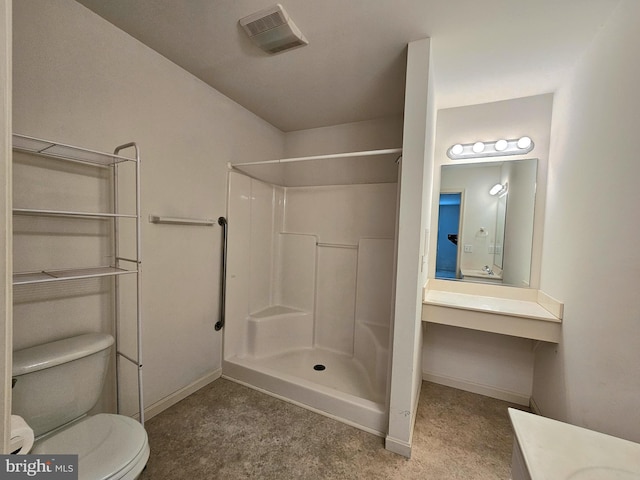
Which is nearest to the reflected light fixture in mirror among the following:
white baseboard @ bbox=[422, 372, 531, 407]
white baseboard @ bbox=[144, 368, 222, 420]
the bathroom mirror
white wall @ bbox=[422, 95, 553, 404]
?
the bathroom mirror

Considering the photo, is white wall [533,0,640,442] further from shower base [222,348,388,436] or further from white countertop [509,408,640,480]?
shower base [222,348,388,436]

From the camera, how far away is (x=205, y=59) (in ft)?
5.81

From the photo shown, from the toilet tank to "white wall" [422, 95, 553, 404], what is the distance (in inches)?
96.9

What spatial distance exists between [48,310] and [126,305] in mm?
358

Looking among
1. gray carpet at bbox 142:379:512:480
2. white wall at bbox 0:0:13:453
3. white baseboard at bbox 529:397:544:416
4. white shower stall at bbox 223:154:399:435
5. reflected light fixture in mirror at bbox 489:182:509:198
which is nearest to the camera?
white wall at bbox 0:0:13:453

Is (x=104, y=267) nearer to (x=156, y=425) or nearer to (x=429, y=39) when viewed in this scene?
(x=156, y=425)

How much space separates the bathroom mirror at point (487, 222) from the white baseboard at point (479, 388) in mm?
918

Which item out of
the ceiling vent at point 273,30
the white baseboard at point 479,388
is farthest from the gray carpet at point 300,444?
the ceiling vent at point 273,30

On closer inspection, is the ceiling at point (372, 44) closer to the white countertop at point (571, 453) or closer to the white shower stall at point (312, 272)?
the white shower stall at point (312, 272)

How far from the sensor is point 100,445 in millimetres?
1081

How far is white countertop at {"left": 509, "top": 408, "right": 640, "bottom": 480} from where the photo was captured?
28.7 inches

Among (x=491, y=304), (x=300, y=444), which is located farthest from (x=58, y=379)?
(x=491, y=304)

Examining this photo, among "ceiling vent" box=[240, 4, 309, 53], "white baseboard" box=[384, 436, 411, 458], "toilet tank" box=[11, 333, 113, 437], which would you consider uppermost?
"ceiling vent" box=[240, 4, 309, 53]

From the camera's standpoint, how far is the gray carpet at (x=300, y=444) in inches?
56.9
